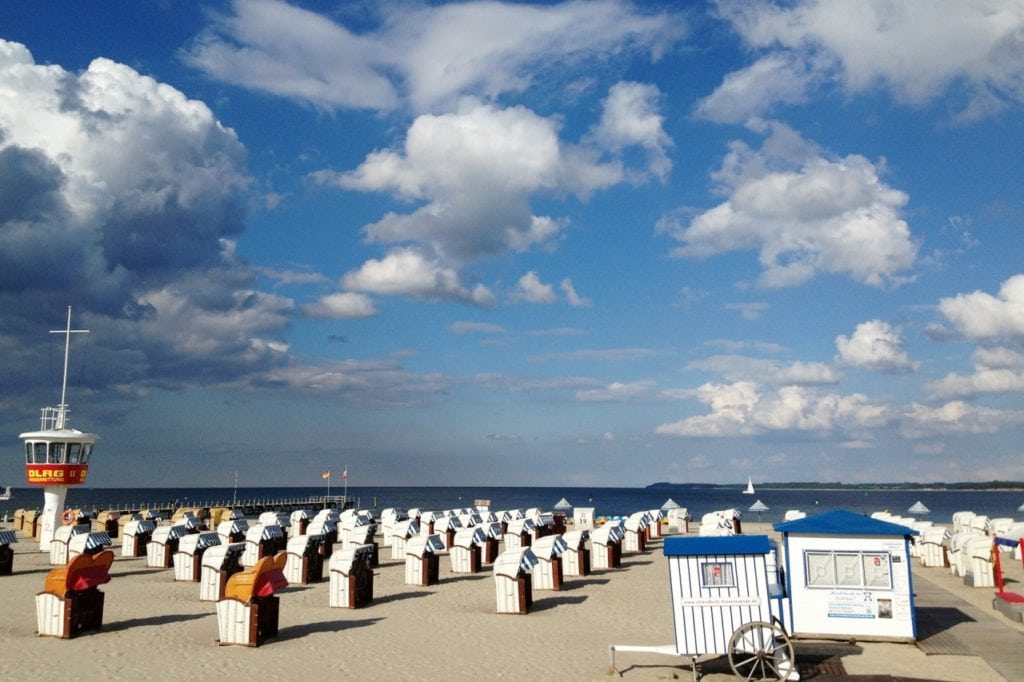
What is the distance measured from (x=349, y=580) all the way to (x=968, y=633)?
44.6 feet

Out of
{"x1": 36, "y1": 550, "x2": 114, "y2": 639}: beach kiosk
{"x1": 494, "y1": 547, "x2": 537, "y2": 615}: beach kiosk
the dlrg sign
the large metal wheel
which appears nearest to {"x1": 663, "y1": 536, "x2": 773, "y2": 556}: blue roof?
the large metal wheel

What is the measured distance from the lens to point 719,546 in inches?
526

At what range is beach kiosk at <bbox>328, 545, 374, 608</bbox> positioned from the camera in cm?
2031

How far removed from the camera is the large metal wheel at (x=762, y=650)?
12516 millimetres

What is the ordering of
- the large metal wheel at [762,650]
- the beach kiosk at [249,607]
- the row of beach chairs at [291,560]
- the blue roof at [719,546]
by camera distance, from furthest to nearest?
the row of beach chairs at [291,560] < the beach kiosk at [249,607] < the blue roof at [719,546] < the large metal wheel at [762,650]

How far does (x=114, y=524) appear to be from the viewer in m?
44.2

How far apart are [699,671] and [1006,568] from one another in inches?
785

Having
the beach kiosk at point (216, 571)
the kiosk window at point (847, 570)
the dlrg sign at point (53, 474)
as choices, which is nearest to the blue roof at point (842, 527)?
the kiosk window at point (847, 570)

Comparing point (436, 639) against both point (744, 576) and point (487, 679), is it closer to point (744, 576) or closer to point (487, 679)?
point (487, 679)

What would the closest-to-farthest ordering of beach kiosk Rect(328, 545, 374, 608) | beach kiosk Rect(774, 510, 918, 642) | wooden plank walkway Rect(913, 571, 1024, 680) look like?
wooden plank walkway Rect(913, 571, 1024, 680), beach kiosk Rect(774, 510, 918, 642), beach kiosk Rect(328, 545, 374, 608)

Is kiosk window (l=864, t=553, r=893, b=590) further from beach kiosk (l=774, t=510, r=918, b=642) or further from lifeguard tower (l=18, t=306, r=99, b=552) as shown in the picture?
lifeguard tower (l=18, t=306, r=99, b=552)

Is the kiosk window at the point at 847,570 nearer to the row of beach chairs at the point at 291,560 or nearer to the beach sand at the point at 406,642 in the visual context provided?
the beach sand at the point at 406,642

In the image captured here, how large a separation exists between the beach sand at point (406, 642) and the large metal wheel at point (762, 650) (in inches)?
27.5

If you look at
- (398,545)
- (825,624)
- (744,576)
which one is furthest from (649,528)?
(744,576)
